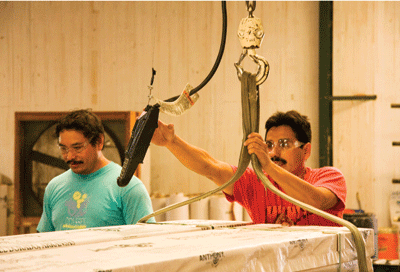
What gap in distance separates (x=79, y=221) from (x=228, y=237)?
1443mm

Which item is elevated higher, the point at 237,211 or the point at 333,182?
the point at 333,182

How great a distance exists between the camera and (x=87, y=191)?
242 centimetres

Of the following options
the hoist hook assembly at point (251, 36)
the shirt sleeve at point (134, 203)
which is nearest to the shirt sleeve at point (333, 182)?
the shirt sleeve at point (134, 203)

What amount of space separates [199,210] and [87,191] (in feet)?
6.41

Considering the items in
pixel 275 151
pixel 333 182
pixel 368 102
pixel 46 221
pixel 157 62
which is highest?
pixel 157 62

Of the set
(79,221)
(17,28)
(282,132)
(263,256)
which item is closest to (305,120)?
(282,132)

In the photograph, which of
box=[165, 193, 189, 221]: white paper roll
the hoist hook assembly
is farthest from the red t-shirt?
box=[165, 193, 189, 221]: white paper roll

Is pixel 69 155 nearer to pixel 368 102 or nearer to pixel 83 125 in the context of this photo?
pixel 83 125

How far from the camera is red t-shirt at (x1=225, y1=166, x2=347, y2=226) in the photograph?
1.87 metres

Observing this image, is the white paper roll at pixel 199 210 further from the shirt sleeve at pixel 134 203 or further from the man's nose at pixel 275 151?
the man's nose at pixel 275 151

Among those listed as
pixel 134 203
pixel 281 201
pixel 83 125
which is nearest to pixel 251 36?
pixel 281 201

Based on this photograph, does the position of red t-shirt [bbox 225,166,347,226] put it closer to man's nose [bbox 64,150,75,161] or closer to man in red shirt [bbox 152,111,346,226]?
man in red shirt [bbox 152,111,346,226]

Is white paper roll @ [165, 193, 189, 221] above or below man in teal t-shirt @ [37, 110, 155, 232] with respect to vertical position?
below

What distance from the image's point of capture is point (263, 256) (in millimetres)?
914
